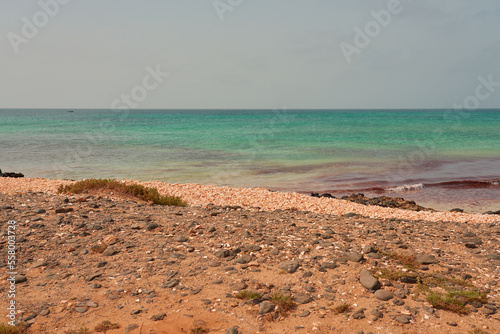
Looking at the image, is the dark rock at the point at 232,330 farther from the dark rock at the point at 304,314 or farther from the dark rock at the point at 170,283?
the dark rock at the point at 170,283

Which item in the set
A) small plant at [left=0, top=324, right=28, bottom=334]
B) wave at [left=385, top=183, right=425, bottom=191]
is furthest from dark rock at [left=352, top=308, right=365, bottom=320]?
wave at [left=385, top=183, right=425, bottom=191]

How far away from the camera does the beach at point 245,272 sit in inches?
196

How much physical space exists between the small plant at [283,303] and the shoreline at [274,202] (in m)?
7.43

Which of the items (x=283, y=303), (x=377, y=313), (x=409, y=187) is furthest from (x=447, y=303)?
(x=409, y=187)

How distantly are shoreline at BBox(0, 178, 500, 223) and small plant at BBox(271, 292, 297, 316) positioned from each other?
743 centimetres

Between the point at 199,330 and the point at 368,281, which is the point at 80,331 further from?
the point at 368,281

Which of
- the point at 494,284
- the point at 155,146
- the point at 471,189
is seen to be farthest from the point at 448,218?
the point at 155,146

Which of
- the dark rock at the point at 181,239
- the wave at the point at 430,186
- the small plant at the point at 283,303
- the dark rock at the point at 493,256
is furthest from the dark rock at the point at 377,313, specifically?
the wave at the point at 430,186

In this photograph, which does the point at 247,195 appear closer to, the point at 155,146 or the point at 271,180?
the point at 271,180

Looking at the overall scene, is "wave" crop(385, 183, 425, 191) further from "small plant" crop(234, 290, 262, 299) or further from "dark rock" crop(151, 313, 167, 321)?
"dark rock" crop(151, 313, 167, 321)

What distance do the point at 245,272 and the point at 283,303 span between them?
1.19m

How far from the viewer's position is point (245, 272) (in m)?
6.29

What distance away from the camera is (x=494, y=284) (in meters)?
5.80

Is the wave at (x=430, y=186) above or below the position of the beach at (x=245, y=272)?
below
